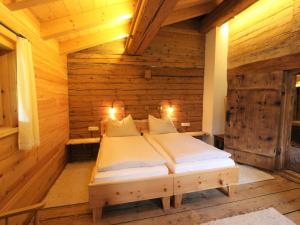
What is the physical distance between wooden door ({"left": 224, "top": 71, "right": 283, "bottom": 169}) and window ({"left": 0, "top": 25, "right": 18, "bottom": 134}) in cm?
361

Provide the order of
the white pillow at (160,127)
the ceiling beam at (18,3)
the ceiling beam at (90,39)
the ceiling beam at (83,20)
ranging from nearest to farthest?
the ceiling beam at (18,3)
the ceiling beam at (83,20)
the ceiling beam at (90,39)
the white pillow at (160,127)

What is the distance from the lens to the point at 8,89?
5.74ft

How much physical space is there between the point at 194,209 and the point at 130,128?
190 centimetres

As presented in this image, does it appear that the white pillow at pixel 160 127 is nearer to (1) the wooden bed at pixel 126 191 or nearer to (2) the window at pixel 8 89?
(1) the wooden bed at pixel 126 191

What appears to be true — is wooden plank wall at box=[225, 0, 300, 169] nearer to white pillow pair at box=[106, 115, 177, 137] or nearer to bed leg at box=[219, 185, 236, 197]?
bed leg at box=[219, 185, 236, 197]

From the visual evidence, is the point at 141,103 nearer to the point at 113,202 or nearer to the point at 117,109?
the point at 117,109

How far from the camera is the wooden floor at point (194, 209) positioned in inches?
72.5

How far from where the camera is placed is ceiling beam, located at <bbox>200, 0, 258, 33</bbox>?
2949 mm

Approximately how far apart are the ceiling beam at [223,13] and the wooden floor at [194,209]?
3.01 m

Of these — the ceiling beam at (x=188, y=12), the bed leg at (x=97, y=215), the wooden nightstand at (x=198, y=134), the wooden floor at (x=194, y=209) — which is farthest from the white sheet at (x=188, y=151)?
the ceiling beam at (x=188, y=12)

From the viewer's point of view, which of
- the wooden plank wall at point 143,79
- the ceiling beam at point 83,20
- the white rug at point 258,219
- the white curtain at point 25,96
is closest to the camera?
the white curtain at point 25,96

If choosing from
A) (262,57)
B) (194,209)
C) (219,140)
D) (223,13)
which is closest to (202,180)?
(194,209)

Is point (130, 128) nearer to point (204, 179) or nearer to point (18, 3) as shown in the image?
point (204, 179)

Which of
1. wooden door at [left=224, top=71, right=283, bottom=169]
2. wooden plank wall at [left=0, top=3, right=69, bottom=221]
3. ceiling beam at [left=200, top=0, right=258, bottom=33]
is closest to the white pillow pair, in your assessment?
wooden plank wall at [left=0, top=3, right=69, bottom=221]
